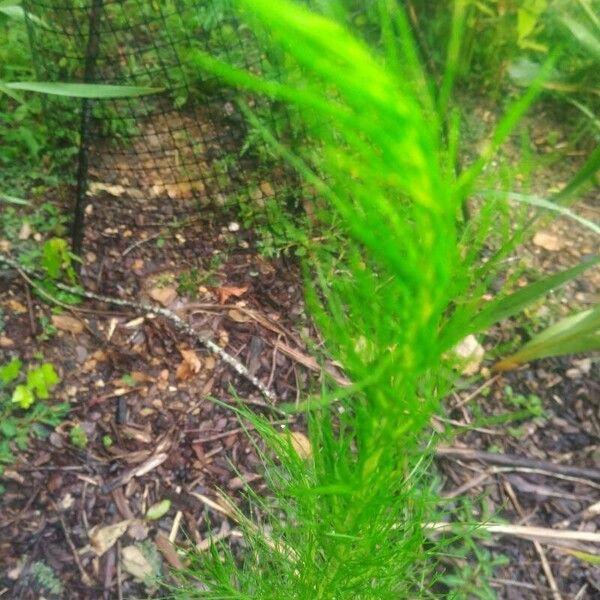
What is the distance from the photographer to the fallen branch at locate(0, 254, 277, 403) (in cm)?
140

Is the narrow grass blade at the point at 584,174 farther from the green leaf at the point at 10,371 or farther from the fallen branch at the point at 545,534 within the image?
the green leaf at the point at 10,371

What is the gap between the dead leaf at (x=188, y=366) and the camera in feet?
4.56

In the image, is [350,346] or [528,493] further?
[528,493]

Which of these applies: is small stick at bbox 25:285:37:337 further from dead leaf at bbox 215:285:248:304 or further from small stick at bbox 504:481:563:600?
small stick at bbox 504:481:563:600

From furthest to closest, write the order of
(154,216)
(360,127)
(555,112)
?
(555,112)
(154,216)
(360,127)

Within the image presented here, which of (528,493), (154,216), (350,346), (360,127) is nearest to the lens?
(360,127)

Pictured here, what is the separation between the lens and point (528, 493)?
1344 millimetres

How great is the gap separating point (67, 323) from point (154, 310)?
19 cm

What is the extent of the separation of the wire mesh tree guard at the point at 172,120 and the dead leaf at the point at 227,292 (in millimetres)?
233

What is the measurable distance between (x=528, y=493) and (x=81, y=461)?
90 centimetres

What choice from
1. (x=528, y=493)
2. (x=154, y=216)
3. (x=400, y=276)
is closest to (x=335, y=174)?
(x=400, y=276)

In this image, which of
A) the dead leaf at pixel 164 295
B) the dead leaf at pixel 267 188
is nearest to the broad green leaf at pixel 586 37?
the dead leaf at pixel 267 188

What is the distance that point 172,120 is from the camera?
5.72ft

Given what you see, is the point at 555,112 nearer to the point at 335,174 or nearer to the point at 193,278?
the point at 193,278
